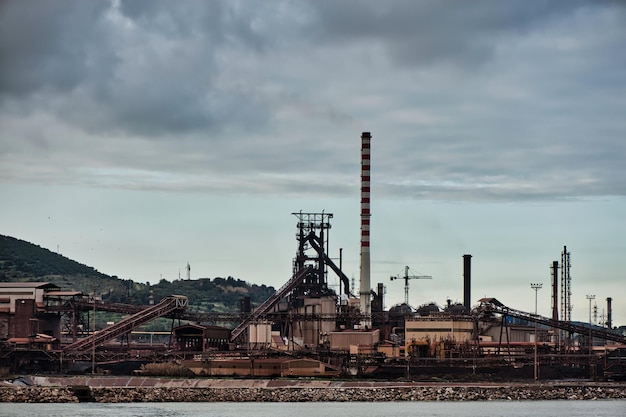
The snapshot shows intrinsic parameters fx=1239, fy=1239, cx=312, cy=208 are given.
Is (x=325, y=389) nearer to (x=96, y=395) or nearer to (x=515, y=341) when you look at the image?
(x=96, y=395)

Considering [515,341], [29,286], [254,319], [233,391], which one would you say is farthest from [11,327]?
[515,341]

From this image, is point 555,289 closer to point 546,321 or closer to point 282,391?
point 546,321

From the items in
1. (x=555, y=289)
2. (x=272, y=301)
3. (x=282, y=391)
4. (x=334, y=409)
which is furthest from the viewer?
(x=555, y=289)

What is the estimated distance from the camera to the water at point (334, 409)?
279 feet

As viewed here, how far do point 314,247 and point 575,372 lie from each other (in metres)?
49.7

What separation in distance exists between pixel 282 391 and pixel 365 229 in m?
46.5

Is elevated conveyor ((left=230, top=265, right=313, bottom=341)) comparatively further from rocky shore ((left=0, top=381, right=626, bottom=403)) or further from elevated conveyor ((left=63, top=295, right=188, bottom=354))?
rocky shore ((left=0, top=381, right=626, bottom=403))

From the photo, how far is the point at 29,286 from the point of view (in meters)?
146

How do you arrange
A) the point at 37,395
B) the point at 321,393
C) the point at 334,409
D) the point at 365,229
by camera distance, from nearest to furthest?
the point at 334,409 < the point at 37,395 < the point at 321,393 < the point at 365,229

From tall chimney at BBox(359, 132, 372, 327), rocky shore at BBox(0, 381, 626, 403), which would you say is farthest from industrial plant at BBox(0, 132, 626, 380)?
rocky shore at BBox(0, 381, 626, 403)

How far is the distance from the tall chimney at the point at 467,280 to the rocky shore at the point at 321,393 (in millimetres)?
55880

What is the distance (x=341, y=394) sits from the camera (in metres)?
106

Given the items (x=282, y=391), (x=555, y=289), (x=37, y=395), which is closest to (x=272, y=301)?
(x=555, y=289)

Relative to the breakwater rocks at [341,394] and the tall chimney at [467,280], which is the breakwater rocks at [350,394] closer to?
the breakwater rocks at [341,394]
